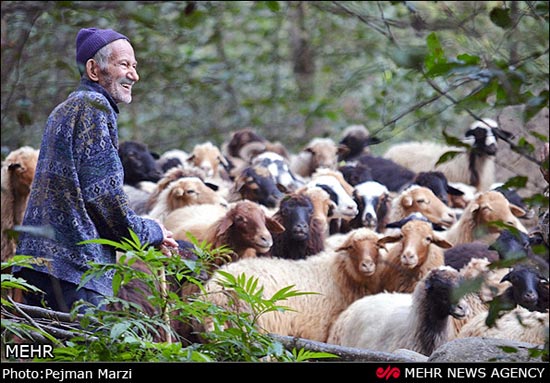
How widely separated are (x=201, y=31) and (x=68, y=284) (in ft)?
31.6

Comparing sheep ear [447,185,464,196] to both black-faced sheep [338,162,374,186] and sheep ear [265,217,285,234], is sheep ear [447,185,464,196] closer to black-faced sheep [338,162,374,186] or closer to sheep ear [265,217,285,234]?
black-faced sheep [338,162,374,186]

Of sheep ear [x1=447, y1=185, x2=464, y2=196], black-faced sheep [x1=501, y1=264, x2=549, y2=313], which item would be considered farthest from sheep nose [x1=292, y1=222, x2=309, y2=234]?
sheep ear [x1=447, y1=185, x2=464, y2=196]

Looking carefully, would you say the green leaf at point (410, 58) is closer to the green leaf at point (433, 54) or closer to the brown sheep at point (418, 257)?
the green leaf at point (433, 54)

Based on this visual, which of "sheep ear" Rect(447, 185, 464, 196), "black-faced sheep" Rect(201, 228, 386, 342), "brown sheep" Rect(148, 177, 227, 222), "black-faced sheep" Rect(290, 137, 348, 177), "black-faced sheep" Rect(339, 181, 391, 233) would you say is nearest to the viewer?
"black-faced sheep" Rect(201, 228, 386, 342)

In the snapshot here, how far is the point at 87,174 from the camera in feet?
13.5

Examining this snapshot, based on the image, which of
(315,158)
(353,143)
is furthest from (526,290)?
(353,143)

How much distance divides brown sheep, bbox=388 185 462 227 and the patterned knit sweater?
4.59 metres

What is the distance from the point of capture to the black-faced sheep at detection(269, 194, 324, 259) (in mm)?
7359

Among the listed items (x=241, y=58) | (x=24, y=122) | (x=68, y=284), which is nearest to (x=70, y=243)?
(x=68, y=284)

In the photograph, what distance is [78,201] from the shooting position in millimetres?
4125

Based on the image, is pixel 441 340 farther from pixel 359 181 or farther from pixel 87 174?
pixel 359 181

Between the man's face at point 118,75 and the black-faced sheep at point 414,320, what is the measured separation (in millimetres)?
2563

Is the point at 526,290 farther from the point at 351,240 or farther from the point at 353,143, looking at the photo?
the point at 353,143

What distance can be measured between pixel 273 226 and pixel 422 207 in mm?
1883
